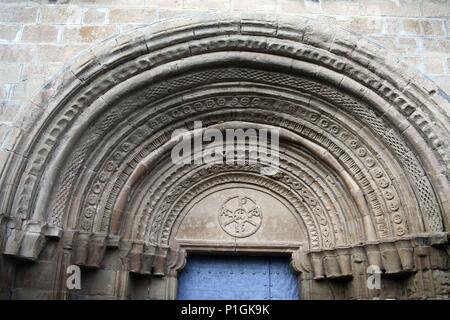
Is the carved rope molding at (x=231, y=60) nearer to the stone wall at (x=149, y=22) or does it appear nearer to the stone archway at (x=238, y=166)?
the stone archway at (x=238, y=166)

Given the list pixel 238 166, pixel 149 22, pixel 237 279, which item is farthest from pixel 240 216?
pixel 149 22

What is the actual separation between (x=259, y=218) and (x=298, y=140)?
0.93 meters

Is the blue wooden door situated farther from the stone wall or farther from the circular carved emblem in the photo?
the stone wall

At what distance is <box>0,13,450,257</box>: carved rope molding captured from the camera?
13.3 feet

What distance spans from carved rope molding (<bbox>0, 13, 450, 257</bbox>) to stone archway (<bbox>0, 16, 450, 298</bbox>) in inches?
0.4

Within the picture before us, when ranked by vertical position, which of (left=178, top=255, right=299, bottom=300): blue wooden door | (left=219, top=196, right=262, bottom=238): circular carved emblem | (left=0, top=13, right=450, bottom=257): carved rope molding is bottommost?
(left=178, top=255, right=299, bottom=300): blue wooden door

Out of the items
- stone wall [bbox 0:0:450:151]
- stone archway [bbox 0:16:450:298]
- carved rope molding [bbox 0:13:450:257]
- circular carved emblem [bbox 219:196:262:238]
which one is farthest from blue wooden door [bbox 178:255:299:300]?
stone wall [bbox 0:0:450:151]

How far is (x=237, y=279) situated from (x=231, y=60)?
2.26m

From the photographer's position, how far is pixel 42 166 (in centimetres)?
404

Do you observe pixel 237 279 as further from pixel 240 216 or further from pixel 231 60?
pixel 231 60

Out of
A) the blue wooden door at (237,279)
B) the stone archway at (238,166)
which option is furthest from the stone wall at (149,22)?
the blue wooden door at (237,279)

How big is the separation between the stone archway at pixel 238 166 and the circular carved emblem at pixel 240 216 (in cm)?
18

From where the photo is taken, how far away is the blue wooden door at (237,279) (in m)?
4.72
